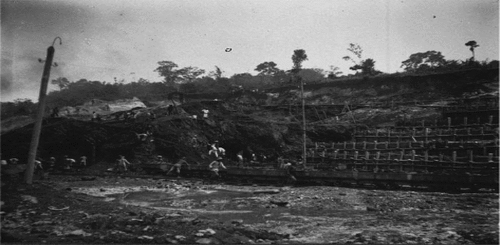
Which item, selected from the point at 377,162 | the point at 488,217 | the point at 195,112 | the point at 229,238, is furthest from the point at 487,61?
the point at 229,238

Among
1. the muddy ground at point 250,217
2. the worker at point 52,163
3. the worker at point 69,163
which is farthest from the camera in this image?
the worker at point 69,163

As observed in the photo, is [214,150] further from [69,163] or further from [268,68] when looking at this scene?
[268,68]

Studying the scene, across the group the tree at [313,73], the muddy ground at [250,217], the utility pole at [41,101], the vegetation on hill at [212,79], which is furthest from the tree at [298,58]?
the utility pole at [41,101]

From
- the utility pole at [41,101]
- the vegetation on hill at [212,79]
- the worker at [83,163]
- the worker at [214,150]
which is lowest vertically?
the worker at [83,163]

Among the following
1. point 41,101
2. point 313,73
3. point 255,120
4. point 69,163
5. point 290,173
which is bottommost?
point 69,163

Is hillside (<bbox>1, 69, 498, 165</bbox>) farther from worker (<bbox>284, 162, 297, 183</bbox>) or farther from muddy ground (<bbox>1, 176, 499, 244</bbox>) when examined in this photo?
worker (<bbox>284, 162, 297, 183</bbox>)

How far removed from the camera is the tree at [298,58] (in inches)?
2094

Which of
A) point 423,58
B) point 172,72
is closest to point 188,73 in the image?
point 172,72

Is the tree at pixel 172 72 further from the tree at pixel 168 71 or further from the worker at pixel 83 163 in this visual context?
the worker at pixel 83 163

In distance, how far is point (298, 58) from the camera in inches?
Answer: 2133

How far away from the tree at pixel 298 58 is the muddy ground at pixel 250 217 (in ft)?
141

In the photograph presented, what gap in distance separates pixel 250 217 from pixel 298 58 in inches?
1901

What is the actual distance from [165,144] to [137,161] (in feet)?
7.43

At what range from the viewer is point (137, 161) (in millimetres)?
21203
